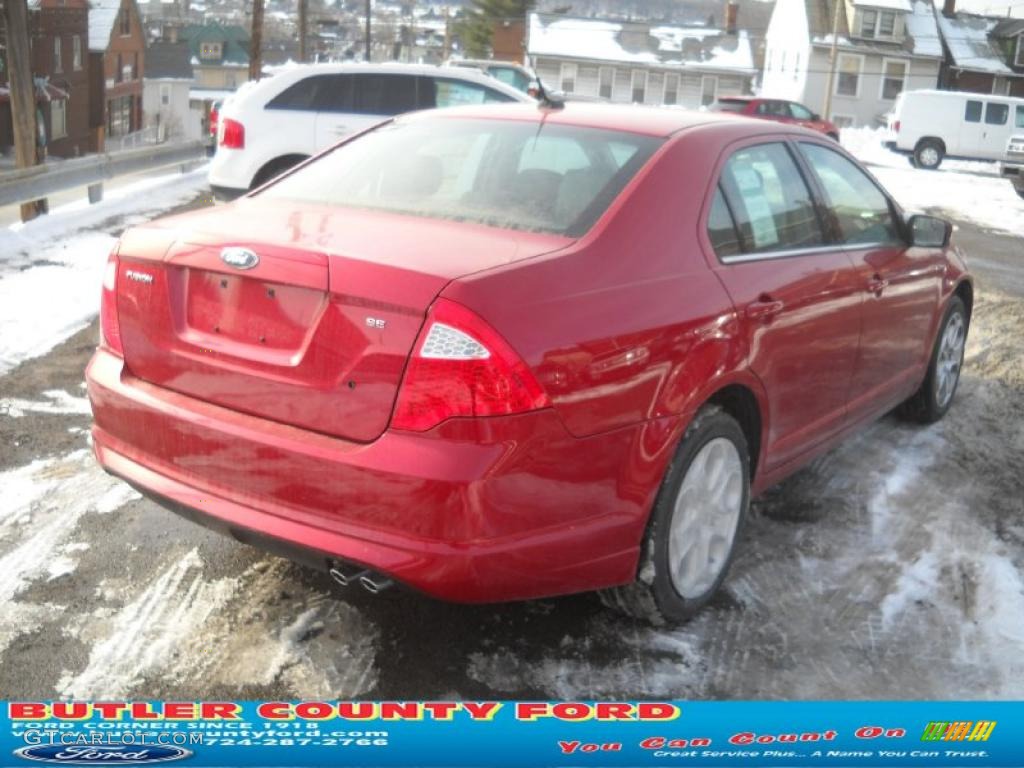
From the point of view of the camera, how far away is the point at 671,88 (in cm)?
6881

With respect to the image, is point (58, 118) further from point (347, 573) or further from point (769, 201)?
point (347, 573)

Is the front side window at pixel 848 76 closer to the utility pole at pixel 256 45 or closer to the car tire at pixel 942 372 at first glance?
the utility pole at pixel 256 45

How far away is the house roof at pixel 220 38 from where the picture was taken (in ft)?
303

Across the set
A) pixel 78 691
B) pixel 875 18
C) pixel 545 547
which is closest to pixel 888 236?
pixel 545 547

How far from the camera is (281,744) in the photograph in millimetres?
2383

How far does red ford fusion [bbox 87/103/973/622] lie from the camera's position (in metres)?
3.04

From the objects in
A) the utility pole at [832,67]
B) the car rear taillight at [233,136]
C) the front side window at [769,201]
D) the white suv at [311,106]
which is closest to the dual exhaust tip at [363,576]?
the front side window at [769,201]

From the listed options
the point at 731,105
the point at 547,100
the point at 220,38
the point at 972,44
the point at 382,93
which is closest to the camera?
the point at 547,100

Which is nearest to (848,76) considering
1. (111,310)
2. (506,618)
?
(506,618)

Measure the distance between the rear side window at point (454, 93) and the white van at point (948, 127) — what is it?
24585 millimetres

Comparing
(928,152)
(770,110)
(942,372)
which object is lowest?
(928,152)

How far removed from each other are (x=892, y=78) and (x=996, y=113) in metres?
24.2

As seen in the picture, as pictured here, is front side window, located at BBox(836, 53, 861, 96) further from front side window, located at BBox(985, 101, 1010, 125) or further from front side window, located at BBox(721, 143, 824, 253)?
front side window, located at BBox(721, 143, 824, 253)

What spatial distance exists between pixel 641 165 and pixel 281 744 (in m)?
2.20
